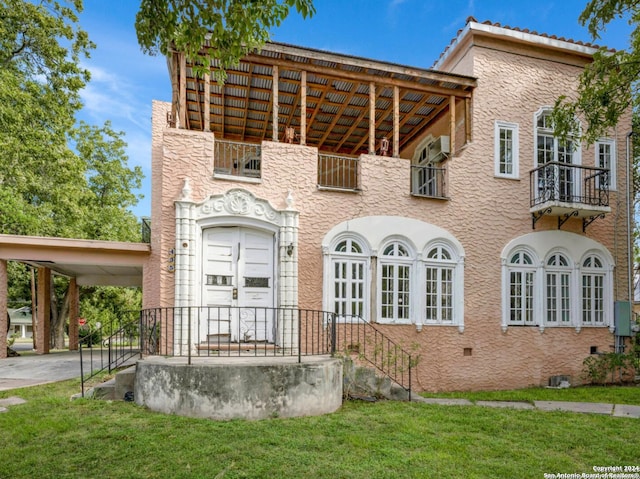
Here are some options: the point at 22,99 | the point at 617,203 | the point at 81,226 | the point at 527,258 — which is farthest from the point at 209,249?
the point at 81,226

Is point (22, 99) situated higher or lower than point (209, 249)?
higher

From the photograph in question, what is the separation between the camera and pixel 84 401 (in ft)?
23.5

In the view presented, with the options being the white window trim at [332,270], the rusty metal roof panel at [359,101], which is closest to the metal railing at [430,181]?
the white window trim at [332,270]

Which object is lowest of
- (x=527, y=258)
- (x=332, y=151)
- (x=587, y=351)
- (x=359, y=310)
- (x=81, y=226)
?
(x=587, y=351)

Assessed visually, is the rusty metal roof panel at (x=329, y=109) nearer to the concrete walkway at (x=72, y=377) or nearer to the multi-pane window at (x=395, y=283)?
the multi-pane window at (x=395, y=283)

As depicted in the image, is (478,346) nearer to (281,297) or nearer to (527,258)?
(527,258)

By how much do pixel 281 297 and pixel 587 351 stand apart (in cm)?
785

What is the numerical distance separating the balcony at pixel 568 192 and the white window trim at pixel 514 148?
0.41 meters

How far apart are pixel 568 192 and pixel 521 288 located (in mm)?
2803

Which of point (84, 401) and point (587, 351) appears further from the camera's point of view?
point (587, 351)

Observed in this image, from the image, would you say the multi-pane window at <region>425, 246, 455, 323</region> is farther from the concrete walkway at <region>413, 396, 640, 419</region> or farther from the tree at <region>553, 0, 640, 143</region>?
the tree at <region>553, 0, 640, 143</region>

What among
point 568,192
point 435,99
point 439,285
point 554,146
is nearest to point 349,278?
point 439,285

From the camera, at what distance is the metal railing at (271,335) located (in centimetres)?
855

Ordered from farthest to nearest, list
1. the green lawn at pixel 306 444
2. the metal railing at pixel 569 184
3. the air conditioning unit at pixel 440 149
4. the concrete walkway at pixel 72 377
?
1. the air conditioning unit at pixel 440 149
2. the metal railing at pixel 569 184
3. the concrete walkway at pixel 72 377
4. the green lawn at pixel 306 444
